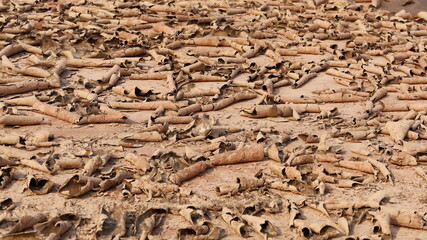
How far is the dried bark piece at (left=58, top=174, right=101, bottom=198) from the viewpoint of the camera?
7148 mm

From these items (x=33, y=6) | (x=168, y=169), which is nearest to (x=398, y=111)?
(x=168, y=169)

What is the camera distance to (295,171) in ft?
25.5

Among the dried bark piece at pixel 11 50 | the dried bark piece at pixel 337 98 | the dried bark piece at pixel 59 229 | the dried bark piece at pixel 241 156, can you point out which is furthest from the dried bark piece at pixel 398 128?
the dried bark piece at pixel 11 50

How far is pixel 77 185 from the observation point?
23.9 feet

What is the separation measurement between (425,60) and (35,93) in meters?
7.24

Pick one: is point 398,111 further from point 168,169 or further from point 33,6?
point 33,6

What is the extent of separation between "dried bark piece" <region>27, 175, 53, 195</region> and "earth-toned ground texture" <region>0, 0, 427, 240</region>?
24mm

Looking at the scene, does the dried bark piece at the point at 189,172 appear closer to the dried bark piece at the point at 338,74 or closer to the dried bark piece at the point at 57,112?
the dried bark piece at the point at 57,112

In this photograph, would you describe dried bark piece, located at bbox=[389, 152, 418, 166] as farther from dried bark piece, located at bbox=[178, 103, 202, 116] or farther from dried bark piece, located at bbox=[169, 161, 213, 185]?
dried bark piece, located at bbox=[178, 103, 202, 116]

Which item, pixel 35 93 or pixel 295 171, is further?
pixel 35 93

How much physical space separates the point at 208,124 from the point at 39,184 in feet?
8.54

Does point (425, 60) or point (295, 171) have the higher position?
point (295, 171)

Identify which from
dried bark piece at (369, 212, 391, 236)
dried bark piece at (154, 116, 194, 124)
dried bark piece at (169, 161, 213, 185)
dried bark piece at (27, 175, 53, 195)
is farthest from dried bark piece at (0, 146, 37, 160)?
dried bark piece at (369, 212, 391, 236)

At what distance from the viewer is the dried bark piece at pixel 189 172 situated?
754cm
